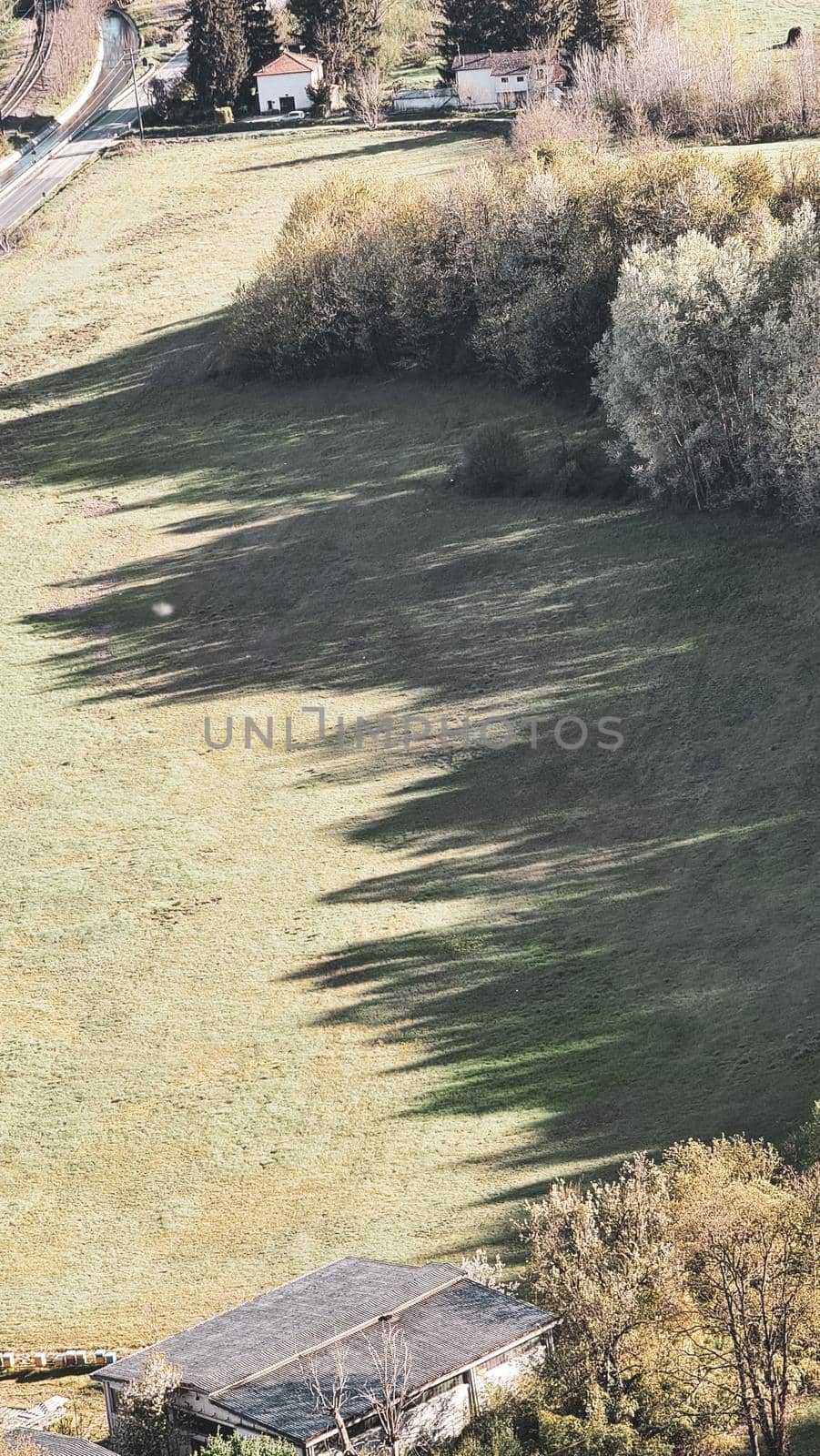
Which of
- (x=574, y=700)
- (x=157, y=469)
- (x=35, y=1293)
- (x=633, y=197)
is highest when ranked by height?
(x=633, y=197)

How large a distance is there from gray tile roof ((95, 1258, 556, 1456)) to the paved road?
81135mm

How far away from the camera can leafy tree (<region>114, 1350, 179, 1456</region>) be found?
29.9 meters

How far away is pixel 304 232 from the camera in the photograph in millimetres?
84625

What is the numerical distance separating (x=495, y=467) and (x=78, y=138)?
2340 inches

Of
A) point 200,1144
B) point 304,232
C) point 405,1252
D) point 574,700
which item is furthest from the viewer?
point 304,232

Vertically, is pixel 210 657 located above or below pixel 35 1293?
above

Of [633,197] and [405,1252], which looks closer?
[405,1252]

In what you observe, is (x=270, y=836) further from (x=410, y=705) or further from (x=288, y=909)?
(x=410, y=705)

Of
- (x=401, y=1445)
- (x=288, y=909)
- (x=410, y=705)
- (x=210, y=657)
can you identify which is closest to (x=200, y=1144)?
(x=288, y=909)

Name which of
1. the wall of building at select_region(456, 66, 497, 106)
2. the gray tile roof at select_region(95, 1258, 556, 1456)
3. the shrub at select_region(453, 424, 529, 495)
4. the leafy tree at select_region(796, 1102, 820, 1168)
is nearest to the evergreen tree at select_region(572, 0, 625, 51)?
the wall of building at select_region(456, 66, 497, 106)

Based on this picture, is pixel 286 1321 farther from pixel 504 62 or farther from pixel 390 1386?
pixel 504 62

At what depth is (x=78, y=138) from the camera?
117500 mm

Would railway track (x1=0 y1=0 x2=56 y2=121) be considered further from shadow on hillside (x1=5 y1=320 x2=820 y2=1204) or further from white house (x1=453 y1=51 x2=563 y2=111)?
shadow on hillside (x1=5 y1=320 x2=820 y2=1204)

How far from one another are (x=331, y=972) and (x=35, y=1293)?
43.1 feet
